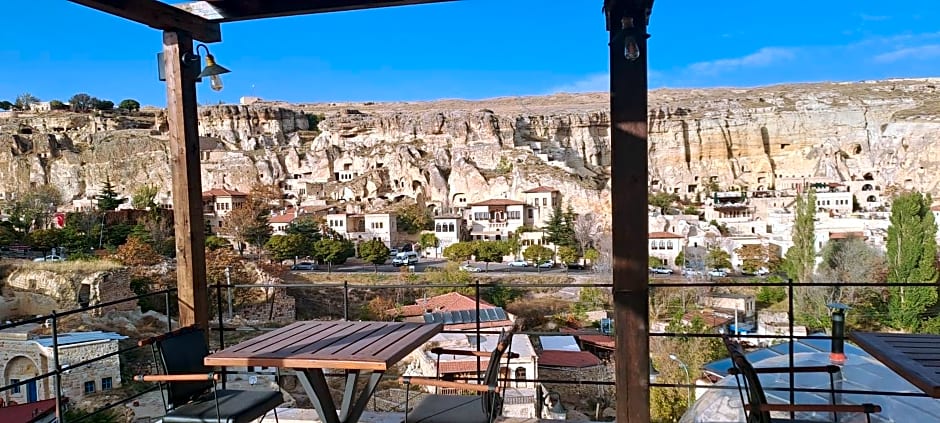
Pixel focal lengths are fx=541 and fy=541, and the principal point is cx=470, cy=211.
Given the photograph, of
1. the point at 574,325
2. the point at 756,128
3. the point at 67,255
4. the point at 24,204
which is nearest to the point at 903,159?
the point at 756,128

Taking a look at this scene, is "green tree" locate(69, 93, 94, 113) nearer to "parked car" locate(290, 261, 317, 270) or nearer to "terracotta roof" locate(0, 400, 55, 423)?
"parked car" locate(290, 261, 317, 270)

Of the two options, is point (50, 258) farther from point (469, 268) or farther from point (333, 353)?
point (333, 353)

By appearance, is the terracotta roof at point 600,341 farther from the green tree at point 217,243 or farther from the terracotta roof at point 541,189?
the terracotta roof at point 541,189

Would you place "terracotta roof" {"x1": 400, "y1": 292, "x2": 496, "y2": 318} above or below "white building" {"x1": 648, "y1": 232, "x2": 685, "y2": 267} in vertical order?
below

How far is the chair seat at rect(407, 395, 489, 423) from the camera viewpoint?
1.68m

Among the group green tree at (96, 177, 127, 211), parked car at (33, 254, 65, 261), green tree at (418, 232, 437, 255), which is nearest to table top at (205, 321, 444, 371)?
parked car at (33, 254, 65, 261)

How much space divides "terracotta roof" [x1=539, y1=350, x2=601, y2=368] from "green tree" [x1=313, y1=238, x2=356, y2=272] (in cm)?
1799

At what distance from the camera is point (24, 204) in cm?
3566

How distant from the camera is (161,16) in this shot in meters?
2.26

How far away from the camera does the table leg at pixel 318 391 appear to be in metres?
1.80

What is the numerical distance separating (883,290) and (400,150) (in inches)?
1339

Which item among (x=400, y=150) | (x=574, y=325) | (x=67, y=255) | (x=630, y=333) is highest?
(x=400, y=150)

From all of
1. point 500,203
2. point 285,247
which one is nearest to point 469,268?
point 500,203

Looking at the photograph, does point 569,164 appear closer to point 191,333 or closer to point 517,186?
point 517,186
